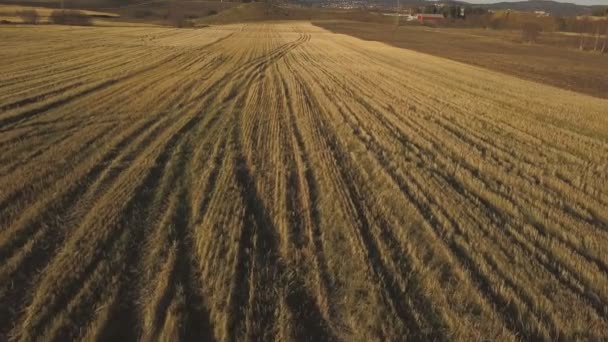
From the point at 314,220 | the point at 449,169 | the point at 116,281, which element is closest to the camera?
the point at 116,281

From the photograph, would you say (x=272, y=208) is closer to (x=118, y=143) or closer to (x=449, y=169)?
(x=449, y=169)

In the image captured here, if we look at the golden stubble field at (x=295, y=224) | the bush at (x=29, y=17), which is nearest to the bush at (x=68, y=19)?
the bush at (x=29, y=17)

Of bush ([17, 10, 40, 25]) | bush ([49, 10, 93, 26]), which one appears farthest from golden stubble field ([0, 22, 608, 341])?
bush ([49, 10, 93, 26])

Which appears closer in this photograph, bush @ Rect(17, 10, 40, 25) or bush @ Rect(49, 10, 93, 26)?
bush @ Rect(17, 10, 40, 25)

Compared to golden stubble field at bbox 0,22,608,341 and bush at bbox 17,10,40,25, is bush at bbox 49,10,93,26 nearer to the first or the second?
bush at bbox 17,10,40,25

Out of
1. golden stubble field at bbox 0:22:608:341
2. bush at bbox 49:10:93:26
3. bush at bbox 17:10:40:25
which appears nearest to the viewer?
golden stubble field at bbox 0:22:608:341

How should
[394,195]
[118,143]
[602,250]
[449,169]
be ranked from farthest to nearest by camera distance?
[118,143]
[449,169]
[394,195]
[602,250]

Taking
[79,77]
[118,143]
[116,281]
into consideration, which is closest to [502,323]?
[116,281]

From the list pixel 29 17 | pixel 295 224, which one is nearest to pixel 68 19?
pixel 29 17

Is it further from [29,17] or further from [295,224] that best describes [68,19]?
[295,224]
